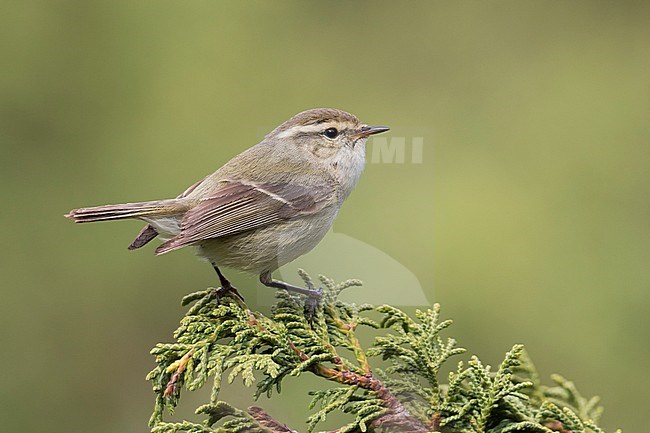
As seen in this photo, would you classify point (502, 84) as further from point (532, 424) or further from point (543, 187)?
point (532, 424)

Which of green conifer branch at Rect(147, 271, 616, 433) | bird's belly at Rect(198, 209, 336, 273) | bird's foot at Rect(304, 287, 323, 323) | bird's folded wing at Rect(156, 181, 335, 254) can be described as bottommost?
green conifer branch at Rect(147, 271, 616, 433)

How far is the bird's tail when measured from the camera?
92.7 inches

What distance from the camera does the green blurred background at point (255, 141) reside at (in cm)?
386

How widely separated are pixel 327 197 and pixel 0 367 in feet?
7.17

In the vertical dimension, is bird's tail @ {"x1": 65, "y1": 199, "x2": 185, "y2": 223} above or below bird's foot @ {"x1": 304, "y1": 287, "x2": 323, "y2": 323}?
above

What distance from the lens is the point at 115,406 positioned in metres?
3.98

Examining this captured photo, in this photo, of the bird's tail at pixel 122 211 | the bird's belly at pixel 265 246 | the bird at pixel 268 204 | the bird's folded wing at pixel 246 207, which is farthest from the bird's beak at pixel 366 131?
the bird's tail at pixel 122 211

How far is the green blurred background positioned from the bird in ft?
1.94

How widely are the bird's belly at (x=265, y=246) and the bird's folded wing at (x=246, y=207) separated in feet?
0.10

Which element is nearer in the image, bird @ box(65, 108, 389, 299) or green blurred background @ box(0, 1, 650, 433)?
bird @ box(65, 108, 389, 299)

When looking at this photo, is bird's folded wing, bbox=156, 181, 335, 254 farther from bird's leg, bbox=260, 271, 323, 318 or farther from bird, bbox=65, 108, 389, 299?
bird's leg, bbox=260, 271, 323, 318

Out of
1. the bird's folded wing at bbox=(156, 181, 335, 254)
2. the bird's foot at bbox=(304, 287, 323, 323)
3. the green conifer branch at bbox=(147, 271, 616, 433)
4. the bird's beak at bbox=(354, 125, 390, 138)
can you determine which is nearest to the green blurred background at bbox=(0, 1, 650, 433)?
the bird's beak at bbox=(354, 125, 390, 138)

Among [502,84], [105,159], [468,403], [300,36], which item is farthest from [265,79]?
[468,403]

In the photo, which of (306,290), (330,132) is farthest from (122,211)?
(330,132)
